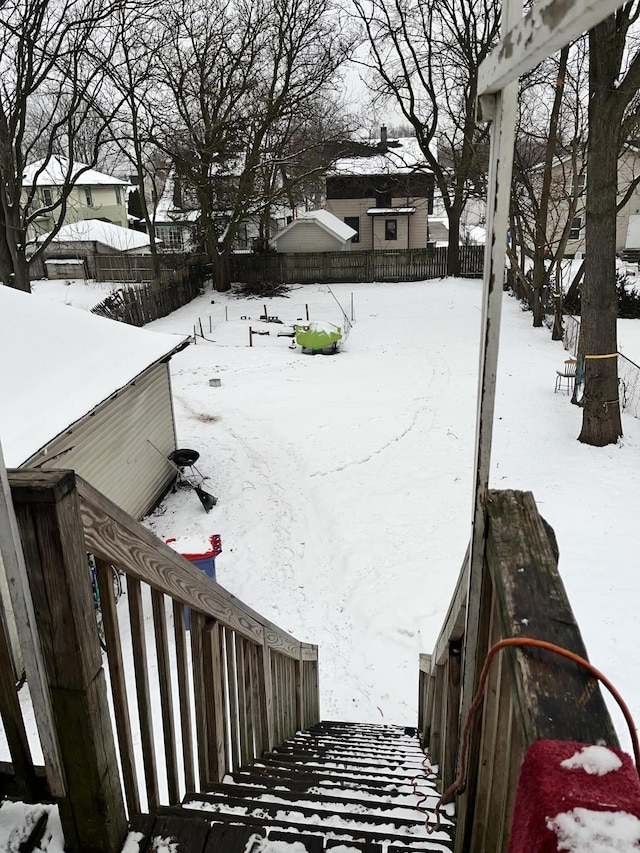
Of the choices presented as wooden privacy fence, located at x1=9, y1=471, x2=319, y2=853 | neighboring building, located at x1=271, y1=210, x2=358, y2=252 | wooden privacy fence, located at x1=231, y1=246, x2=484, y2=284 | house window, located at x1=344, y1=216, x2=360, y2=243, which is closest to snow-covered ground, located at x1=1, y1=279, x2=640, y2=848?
wooden privacy fence, located at x1=9, y1=471, x2=319, y2=853

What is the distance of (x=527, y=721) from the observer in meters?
0.93

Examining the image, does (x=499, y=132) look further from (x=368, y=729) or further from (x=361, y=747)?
(x=368, y=729)

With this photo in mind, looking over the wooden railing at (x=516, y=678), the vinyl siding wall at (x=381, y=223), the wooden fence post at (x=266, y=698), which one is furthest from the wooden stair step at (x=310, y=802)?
the vinyl siding wall at (x=381, y=223)

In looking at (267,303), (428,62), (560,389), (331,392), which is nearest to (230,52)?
(428,62)

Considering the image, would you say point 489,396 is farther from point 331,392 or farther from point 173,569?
point 331,392

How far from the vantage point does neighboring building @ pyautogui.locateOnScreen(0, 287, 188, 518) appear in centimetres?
589

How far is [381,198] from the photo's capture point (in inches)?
1395

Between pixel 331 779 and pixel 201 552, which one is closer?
pixel 331 779

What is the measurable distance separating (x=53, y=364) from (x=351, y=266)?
937 inches

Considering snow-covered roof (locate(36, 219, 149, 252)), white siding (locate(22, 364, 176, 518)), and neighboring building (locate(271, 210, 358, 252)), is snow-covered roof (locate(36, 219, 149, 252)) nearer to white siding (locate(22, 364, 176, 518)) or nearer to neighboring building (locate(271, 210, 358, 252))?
neighboring building (locate(271, 210, 358, 252))

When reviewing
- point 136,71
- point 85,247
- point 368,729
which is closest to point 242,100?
point 136,71

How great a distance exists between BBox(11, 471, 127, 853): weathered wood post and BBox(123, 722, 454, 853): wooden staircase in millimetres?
195

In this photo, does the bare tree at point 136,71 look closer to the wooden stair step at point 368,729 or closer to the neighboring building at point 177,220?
the neighboring building at point 177,220

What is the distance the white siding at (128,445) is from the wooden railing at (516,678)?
16.5 ft
